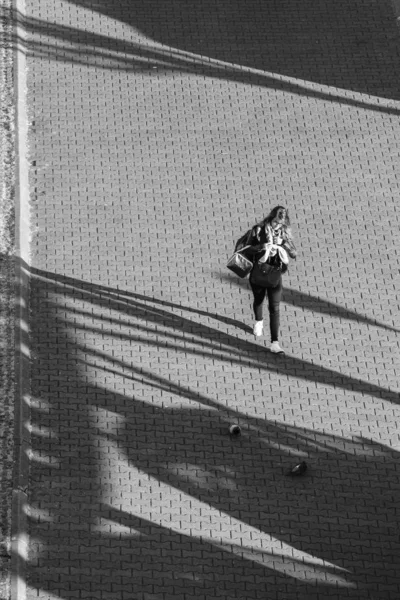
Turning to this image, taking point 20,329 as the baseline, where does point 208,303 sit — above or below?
above

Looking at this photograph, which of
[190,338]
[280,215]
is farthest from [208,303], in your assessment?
[280,215]

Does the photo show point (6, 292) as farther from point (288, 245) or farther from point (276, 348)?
point (288, 245)

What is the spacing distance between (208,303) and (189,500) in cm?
292

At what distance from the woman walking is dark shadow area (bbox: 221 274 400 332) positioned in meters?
0.89

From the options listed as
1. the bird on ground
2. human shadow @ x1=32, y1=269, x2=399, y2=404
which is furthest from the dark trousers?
the bird on ground

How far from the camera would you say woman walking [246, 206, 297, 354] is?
13227 mm

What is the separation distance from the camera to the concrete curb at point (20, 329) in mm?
11531

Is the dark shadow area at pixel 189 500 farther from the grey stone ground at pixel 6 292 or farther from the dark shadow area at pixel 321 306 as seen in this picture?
the dark shadow area at pixel 321 306

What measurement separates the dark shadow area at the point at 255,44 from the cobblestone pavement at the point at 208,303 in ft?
0.12

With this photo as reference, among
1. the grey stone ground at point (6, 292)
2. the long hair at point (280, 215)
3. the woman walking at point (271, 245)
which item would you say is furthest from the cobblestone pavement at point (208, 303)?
the long hair at point (280, 215)

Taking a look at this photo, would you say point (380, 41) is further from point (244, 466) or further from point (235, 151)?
point (244, 466)

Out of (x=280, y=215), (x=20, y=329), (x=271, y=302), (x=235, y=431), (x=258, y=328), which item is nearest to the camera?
(x=235, y=431)

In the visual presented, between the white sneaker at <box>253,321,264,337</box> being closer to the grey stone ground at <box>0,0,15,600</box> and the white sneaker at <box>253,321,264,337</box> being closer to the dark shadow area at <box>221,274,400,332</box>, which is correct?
→ the dark shadow area at <box>221,274,400,332</box>

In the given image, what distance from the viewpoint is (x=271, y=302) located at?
1359 cm
